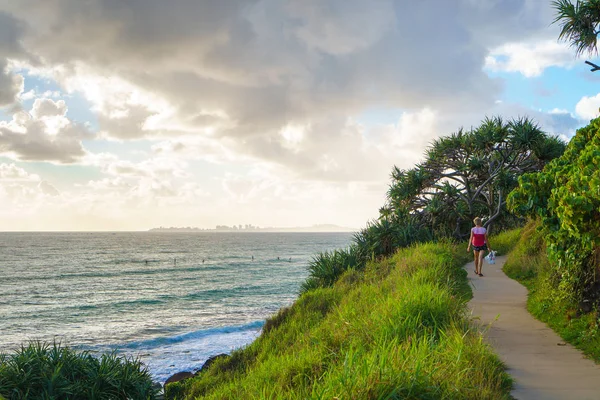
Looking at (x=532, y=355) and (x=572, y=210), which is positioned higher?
(x=572, y=210)

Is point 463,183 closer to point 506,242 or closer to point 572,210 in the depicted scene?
point 506,242

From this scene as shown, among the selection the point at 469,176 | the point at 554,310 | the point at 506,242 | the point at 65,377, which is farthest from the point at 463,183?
the point at 65,377

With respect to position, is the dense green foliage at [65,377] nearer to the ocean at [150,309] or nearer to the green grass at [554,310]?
the ocean at [150,309]

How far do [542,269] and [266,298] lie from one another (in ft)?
88.7

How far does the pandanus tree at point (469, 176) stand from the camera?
24.7 meters

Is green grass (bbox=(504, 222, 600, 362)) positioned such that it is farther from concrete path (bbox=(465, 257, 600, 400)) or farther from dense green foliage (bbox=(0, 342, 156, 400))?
dense green foliage (bbox=(0, 342, 156, 400))

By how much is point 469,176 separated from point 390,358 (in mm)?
24812

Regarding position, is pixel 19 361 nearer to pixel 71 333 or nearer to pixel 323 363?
pixel 323 363

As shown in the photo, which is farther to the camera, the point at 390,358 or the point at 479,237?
the point at 479,237

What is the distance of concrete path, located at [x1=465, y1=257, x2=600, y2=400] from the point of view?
18.0 feet

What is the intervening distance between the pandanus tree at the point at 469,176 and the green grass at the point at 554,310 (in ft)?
33.6

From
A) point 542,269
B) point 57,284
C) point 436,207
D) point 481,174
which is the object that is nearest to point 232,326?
point 436,207

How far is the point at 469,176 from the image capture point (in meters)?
27.6

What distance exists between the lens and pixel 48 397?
31.0 ft
